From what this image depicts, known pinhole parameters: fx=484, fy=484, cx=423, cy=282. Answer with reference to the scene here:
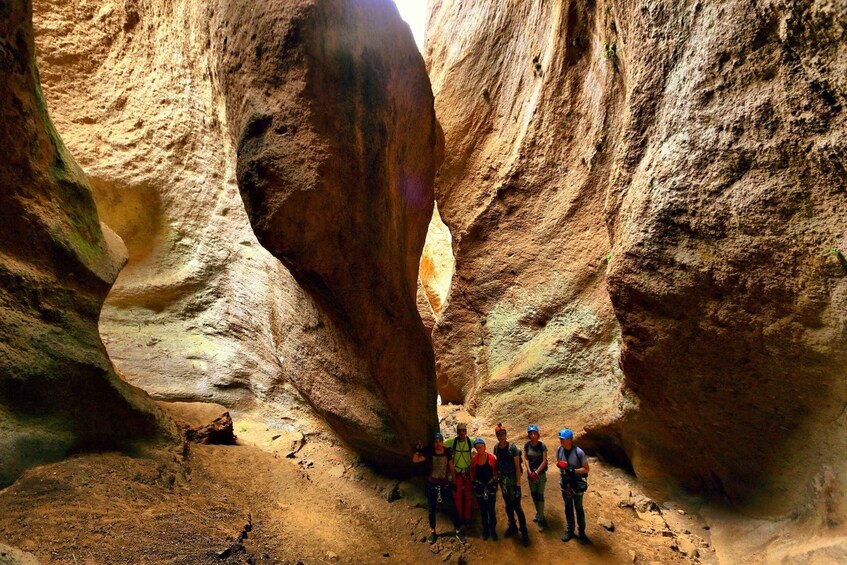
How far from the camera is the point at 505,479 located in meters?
5.12

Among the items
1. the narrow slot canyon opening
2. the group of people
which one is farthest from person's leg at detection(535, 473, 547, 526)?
the narrow slot canyon opening

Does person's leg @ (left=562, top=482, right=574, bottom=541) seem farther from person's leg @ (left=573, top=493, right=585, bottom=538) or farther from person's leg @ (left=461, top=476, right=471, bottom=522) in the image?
person's leg @ (left=461, top=476, right=471, bottom=522)

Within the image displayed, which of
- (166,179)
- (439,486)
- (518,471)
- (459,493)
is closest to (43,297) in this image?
(439,486)

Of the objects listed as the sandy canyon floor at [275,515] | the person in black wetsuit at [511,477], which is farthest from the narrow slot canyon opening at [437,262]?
the person in black wetsuit at [511,477]

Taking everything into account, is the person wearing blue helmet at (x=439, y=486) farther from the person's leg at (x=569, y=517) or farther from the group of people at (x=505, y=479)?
the person's leg at (x=569, y=517)

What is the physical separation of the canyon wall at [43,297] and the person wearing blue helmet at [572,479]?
4.08 m

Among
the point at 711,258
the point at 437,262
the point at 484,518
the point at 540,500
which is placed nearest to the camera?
the point at 711,258

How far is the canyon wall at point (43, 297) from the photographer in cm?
344

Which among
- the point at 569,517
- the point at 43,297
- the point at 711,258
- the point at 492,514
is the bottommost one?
the point at 569,517

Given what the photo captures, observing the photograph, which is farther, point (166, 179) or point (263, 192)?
point (166, 179)

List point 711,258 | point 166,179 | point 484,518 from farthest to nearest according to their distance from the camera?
point 166,179, point 484,518, point 711,258

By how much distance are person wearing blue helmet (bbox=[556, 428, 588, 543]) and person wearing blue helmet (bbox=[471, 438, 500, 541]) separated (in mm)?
699

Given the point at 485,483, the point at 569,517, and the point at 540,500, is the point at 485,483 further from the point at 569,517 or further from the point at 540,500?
the point at 569,517

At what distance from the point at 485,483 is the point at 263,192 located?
374 cm
